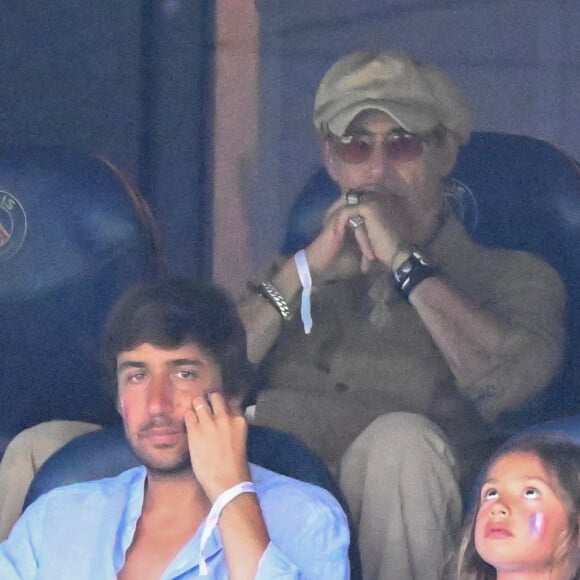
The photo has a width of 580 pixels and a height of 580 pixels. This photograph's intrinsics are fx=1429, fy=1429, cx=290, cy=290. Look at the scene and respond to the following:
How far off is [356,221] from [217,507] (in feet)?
2.07

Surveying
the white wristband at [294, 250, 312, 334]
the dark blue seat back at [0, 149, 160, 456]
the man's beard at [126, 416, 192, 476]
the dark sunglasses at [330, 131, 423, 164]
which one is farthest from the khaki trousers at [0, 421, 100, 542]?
the dark sunglasses at [330, 131, 423, 164]

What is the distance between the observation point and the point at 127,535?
2.02 m

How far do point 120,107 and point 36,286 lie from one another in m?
0.43

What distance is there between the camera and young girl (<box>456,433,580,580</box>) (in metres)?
1.76

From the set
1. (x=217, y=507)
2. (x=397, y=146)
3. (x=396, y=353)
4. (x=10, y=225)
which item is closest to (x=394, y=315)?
(x=396, y=353)

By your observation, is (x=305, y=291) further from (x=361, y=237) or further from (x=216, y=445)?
(x=216, y=445)

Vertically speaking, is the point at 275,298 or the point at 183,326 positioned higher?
the point at 275,298

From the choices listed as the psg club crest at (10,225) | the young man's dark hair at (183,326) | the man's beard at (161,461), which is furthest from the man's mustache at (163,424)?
the psg club crest at (10,225)

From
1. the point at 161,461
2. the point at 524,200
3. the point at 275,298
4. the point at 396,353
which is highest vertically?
the point at 524,200

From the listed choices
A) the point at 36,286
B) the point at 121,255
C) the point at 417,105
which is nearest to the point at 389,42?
the point at 417,105

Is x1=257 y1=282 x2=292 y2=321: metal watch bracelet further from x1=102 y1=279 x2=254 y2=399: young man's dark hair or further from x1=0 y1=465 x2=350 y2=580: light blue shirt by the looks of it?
x1=0 y1=465 x2=350 y2=580: light blue shirt

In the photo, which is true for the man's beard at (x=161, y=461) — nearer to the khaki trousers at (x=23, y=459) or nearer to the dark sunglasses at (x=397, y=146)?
the khaki trousers at (x=23, y=459)

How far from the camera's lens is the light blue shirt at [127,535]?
6.20 ft

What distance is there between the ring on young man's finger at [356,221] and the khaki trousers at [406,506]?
0.37 m
